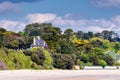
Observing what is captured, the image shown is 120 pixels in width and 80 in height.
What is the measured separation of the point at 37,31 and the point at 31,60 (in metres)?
112

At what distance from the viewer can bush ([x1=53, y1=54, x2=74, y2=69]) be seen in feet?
271

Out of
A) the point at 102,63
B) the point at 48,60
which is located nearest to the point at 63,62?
the point at 48,60

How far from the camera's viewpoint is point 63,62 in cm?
8325

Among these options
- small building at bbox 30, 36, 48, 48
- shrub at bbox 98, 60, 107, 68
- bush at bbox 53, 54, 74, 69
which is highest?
small building at bbox 30, 36, 48, 48

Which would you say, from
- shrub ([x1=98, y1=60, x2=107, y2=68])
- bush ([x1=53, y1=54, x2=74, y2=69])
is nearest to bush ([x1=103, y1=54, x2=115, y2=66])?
shrub ([x1=98, y1=60, x2=107, y2=68])

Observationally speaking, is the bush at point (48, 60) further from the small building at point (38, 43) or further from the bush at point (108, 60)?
the bush at point (108, 60)

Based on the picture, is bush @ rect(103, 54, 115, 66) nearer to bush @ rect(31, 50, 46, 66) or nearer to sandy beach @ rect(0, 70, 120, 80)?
bush @ rect(31, 50, 46, 66)

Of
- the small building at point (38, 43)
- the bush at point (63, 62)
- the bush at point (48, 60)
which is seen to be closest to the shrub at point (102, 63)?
the small building at point (38, 43)

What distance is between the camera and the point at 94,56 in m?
108

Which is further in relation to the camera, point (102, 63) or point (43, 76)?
point (102, 63)

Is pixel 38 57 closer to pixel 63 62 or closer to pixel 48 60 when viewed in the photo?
pixel 48 60

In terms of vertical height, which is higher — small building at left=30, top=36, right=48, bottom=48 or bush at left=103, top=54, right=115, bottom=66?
small building at left=30, top=36, right=48, bottom=48

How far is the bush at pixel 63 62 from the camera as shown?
271 feet

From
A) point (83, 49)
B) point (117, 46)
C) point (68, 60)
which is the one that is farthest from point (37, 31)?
point (68, 60)
